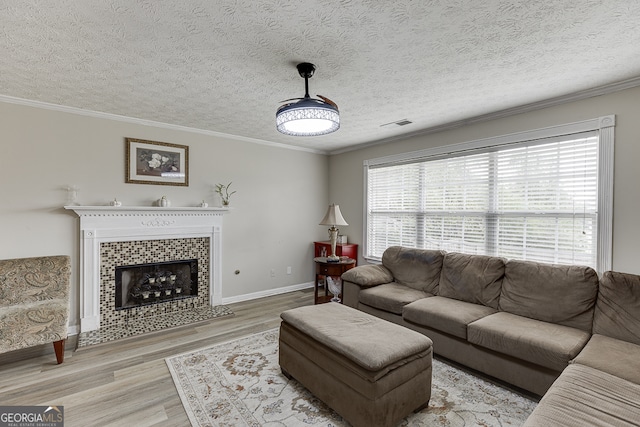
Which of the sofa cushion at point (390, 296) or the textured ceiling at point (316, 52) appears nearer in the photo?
the textured ceiling at point (316, 52)

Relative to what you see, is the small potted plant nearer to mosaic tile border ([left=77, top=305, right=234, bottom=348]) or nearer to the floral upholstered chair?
mosaic tile border ([left=77, top=305, right=234, bottom=348])

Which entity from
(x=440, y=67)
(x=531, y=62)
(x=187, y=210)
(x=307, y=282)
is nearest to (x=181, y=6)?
(x=440, y=67)

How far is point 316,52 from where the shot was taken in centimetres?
211

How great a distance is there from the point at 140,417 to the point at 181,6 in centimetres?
256

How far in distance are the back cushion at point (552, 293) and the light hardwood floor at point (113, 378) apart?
8.52 feet

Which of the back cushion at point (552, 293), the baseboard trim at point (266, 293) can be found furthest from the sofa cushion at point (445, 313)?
the baseboard trim at point (266, 293)

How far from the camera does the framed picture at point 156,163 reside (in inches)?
146

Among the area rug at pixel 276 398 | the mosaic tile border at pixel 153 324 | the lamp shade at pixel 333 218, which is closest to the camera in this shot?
the area rug at pixel 276 398

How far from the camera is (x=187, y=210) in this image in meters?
3.99

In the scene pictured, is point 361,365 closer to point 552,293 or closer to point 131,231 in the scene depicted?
point 552,293

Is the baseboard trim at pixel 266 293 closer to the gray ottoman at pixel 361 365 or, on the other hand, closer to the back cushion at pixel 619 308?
the gray ottoman at pixel 361 365

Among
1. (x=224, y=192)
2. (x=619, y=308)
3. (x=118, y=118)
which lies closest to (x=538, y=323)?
(x=619, y=308)

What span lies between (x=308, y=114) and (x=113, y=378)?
263 cm

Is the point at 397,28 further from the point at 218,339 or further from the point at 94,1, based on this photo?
the point at 218,339
